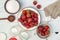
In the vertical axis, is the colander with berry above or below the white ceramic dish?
below

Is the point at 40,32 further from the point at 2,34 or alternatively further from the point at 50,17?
the point at 2,34

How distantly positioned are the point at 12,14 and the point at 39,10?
167 mm

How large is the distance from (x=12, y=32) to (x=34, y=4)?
217 millimetres

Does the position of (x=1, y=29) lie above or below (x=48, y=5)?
below

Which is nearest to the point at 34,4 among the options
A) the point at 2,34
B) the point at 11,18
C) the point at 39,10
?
the point at 39,10

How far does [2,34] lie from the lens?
3.38 feet

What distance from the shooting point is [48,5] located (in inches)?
40.5

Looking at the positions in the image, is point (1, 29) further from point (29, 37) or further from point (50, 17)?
point (50, 17)

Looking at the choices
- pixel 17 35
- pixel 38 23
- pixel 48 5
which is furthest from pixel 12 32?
pixel 48 5

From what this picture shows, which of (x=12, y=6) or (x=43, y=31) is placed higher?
(x=12, y=6)

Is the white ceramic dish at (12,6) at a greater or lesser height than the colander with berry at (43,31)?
greater

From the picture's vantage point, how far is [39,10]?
104 centimetres

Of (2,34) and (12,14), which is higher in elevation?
(12,14)

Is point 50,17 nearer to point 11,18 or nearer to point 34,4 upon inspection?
point 34,4
